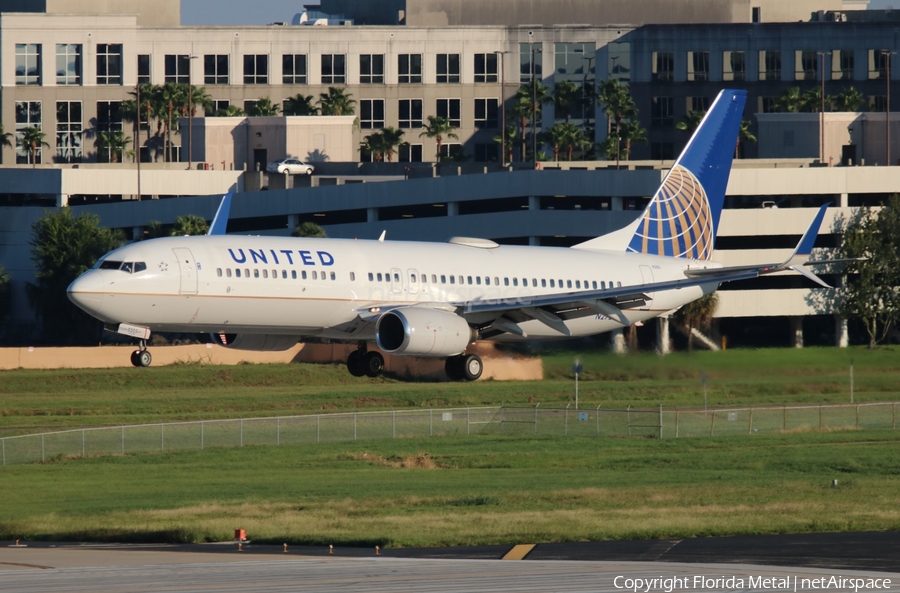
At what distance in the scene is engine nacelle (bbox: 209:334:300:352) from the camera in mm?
51969

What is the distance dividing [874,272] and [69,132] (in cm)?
10344

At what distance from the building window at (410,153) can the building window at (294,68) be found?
14.2 meters

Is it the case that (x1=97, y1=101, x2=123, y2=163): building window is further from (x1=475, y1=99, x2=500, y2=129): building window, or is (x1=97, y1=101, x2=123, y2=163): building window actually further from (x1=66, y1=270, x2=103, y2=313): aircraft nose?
(x1=66, y1=270, x2=103, y2=313): aircraft nose

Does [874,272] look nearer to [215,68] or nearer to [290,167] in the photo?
[290,167]

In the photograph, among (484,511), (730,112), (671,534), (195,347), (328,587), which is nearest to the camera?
(328,587)

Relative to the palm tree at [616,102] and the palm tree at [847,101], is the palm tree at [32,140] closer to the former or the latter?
the palm tree at [616,102]

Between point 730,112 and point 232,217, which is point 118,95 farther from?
point 730,112

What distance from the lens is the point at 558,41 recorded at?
598ft

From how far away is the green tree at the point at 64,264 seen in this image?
368 feet

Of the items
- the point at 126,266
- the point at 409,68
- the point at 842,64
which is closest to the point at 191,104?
the point at 409,68

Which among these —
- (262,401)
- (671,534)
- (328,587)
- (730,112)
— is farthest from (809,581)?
(262,401)

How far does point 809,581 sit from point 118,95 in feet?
514

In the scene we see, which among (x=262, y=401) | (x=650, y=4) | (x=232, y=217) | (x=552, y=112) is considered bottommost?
(x=262, y=401)

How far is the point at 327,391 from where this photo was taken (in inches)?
3418
